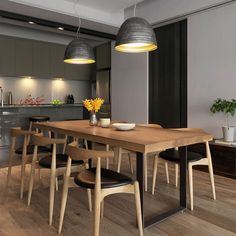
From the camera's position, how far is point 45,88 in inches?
268

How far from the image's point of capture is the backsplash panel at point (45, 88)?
6270 millimetres

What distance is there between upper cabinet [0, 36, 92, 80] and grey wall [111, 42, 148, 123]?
51.2 inches

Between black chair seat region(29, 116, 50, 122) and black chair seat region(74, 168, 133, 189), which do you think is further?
black chair seat region(29, 116, 50, 122)

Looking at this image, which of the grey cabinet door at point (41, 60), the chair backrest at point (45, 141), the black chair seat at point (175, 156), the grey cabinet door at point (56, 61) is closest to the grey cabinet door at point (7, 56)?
the grey cabinet door at point (41, 60)

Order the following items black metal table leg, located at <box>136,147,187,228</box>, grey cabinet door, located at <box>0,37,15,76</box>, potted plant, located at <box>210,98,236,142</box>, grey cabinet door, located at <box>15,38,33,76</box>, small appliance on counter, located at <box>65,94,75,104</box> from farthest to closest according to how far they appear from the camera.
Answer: small appliance on counter, located at <box>65,94,75,104</box> → grey cabinet door, located at <box>15,38,33,76</box> → grey cabinet door, located at <box>0,37,15,76</box> → potted plant, located at <box>210,98,236,142</box> → black metal table leg, located at <box>136,147,187,228</box>

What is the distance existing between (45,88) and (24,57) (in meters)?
1.00

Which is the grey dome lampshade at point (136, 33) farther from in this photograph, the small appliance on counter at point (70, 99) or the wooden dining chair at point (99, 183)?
the small appliance on counter at point (70, 99)

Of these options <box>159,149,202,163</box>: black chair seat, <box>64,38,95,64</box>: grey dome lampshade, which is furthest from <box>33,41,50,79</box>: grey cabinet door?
<box>159,149,202,163</box>: black chair seat

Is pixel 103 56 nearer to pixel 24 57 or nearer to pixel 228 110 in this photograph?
pixel 24 57

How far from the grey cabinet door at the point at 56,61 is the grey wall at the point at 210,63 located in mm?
3506

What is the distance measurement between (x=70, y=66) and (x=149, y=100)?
2.60 metres

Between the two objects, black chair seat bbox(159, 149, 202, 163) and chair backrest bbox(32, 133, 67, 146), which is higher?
chair backrest bbox(32, 133, 67, 146)

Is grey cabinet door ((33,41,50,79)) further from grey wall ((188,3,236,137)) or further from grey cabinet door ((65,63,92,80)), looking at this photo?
grey wall ((188,3,236,137))

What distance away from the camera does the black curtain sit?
4.91 m
